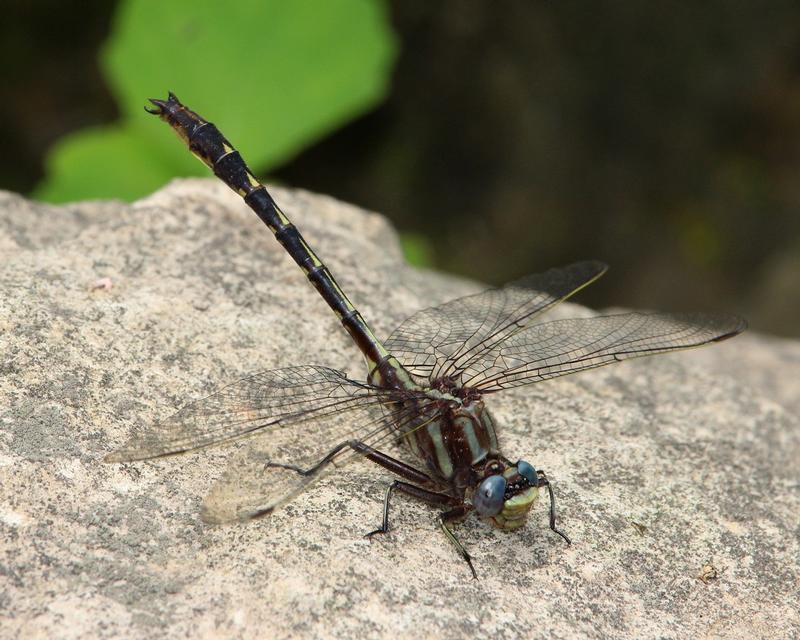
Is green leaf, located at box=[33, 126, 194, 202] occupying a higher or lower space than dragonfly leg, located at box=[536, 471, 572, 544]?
higher

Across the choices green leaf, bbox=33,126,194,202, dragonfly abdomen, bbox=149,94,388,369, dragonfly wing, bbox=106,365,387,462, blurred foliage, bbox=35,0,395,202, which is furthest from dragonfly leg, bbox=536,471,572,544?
green leaf, bbox=33,126,194,202

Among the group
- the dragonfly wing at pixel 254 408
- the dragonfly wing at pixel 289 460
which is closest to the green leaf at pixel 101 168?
the dragonfly wing at pixel 254 408

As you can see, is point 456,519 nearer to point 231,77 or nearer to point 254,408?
point 254,408

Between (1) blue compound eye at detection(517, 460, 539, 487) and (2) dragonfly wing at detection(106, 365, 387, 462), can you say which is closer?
(2) dragonfly wing at detection(106, 365, 387, 462)

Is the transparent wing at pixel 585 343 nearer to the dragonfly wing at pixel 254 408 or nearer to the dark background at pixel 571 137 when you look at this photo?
the dragonfly wing at pixel 254 408

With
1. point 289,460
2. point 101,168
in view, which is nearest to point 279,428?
point 289,460

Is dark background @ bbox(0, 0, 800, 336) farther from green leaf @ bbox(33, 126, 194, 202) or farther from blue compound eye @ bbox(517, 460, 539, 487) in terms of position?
blue compound eye @ bbox(517, 460, 539, 487)
